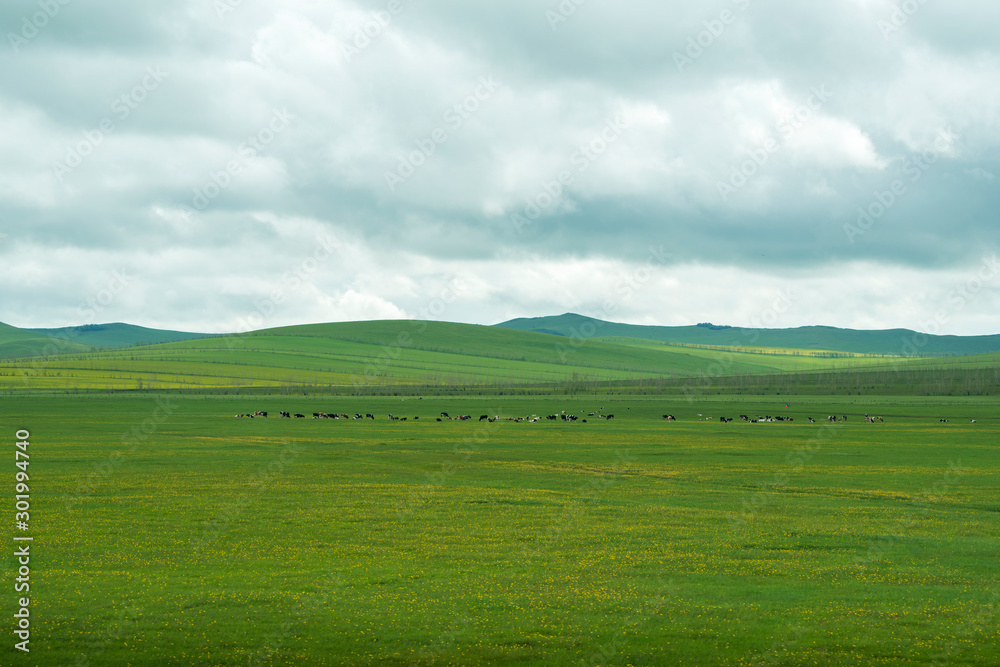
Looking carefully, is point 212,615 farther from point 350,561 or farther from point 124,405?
point 124,405

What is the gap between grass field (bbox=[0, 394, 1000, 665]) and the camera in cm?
1708

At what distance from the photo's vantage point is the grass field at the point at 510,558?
1708 centimetres

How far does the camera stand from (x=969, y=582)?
71.5ft

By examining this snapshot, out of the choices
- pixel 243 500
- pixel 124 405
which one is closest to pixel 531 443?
pixel 243 500

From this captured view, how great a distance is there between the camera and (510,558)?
2436 cm
